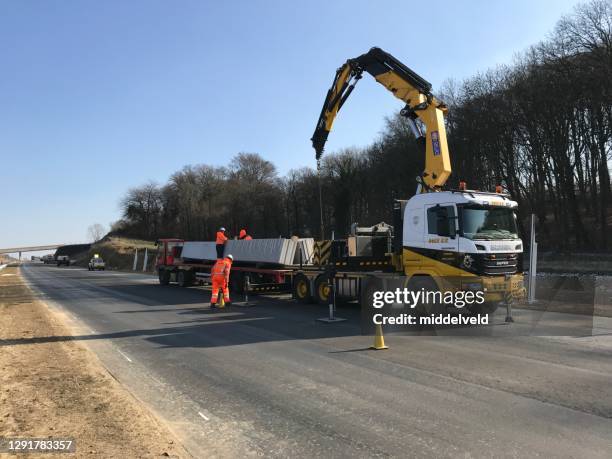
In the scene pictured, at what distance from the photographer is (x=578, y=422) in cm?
513

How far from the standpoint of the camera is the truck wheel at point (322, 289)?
634 inches

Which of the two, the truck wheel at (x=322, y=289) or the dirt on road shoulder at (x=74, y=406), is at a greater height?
the truck wheel at (x=322, y=289)

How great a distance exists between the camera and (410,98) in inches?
594

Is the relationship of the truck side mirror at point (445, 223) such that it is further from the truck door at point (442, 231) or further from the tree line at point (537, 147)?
the tree line at point (537, 147)

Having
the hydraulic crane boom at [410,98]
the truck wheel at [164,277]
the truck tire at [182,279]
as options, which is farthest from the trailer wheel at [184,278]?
the hydraulic crane boom at [410,98]

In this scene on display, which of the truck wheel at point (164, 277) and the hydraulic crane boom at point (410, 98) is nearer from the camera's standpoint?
the hydraulic crane boom at point (410, 98)

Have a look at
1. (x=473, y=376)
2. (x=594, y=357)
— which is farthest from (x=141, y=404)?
(x=594, y=357)

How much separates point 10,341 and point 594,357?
11.2 meters

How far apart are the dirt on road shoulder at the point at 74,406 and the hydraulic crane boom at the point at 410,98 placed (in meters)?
9.85

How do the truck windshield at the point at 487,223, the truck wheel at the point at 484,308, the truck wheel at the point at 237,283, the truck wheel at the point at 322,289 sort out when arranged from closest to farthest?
the truck windshield at the point at 487,223 < the truck wheel at the point at 484,308 < the truck wheel at the point at 322,289 < the truck wheel at the point at 237,283

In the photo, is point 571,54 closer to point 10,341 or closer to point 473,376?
point 473,376

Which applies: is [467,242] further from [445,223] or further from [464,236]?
[445,223]

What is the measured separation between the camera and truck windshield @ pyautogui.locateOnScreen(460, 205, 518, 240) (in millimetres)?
11602

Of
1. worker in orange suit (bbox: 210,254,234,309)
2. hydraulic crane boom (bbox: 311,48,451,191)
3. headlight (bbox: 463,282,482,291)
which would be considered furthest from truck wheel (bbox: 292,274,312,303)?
headlight (bbox: 463,282,482,291)
